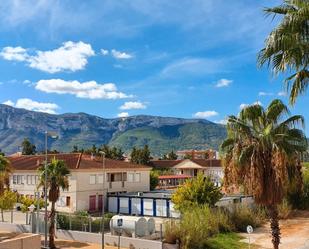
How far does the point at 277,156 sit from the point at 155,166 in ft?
322

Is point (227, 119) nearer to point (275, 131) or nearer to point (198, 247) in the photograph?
point (275, 131)

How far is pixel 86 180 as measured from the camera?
54750 mm

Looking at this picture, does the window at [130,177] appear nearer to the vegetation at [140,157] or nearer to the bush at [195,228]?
the bush at [195,228]

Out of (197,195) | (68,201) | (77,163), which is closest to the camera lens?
(197,195)

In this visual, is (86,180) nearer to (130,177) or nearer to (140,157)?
(130,177)

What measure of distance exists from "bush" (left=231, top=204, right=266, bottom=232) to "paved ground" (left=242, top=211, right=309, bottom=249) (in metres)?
0.83

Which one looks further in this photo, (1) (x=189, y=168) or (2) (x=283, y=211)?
(1) (x=189, y=168)

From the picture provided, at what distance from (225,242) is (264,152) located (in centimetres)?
1456

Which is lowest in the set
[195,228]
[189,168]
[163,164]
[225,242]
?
[225,242]

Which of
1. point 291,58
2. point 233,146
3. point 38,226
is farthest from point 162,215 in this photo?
point 291,58

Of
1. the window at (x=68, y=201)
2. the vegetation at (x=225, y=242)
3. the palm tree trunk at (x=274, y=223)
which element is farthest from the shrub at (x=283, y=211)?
the window at (x=68, y=201)

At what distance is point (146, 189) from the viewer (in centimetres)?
6406

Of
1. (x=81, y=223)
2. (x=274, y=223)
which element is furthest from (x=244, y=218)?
(x=274, y=223)

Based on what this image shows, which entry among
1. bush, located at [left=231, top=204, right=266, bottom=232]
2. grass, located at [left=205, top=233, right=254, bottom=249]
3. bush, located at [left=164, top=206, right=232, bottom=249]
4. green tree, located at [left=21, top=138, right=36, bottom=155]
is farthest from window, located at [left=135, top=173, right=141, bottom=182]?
green tree, located at [left=21, top=138, right=36, bottom=155]
